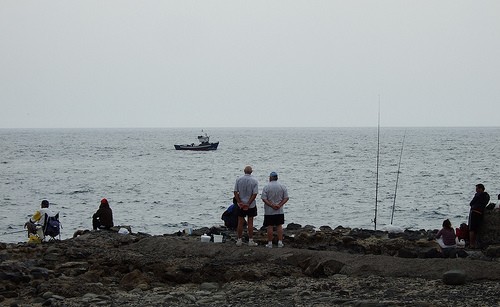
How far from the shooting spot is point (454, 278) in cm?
1119

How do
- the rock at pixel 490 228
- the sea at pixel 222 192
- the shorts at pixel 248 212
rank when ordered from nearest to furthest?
the shorts at pixel 248 212 → the rock at pixel 490 228 → the sea at pixel 222 192

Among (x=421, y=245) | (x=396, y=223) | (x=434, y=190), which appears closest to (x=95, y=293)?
(x=421, y=245)

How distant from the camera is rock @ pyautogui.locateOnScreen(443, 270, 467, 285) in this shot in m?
11.2

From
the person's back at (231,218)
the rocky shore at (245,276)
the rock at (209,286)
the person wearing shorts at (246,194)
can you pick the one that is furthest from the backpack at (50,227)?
the rock at (209,286)

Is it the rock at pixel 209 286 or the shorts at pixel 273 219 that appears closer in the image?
the rock at pixel 209 286

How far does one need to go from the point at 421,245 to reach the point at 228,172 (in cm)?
4950

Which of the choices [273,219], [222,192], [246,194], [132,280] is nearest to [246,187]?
[246,194]

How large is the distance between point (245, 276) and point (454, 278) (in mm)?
3508

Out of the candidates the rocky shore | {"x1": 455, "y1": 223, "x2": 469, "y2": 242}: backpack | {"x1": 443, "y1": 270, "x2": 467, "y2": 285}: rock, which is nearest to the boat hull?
{"x1": 455, "y1": 223, "x2": 469, "y2": 242}: backpack

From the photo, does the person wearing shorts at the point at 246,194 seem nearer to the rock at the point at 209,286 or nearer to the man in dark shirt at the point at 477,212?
the rock at the point at 209,286

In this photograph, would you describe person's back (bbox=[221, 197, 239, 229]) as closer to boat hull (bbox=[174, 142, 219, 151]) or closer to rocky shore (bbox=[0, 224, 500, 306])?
rocky shore (bbox=[0, 224, 500, 306])

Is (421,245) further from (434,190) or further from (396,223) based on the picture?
(434,190)

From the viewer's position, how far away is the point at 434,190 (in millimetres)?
46094

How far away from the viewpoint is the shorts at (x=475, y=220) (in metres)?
16.1
